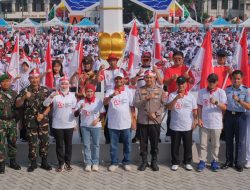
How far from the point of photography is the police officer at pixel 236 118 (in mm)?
6883

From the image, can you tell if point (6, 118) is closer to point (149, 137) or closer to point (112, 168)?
point (112, 168)

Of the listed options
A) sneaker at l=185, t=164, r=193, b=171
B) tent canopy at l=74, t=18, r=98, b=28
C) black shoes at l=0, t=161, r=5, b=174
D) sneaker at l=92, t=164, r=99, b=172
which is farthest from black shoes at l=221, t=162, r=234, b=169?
tent canopy at l=74, t=18, r=98, b=28

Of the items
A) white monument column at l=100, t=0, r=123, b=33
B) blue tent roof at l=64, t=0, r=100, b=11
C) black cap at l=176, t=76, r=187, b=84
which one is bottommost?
black cap at l=176, t=76, r=187, b=84

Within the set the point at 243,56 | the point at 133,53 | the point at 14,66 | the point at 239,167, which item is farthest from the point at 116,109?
the point at 243,56

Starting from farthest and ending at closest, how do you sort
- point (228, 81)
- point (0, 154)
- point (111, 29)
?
point (111, 29) < point (228, 81) < point (0, 154)

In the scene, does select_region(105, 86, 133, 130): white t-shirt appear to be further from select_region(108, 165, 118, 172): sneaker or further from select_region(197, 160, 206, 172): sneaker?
select_region(197, 160, 206, 172): sneaker

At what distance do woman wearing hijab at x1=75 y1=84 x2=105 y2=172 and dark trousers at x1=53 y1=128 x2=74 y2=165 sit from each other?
208 mm

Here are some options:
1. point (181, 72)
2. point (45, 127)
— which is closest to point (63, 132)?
point (45, 127)

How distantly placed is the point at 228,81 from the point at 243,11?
3653 inches

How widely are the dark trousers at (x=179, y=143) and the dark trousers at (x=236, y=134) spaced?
55 cm

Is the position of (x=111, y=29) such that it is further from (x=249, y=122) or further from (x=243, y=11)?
(x=243, y=11)

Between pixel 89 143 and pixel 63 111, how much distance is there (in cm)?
61

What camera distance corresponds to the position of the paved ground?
6.48 metres

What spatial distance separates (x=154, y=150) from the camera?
705 centimetres
